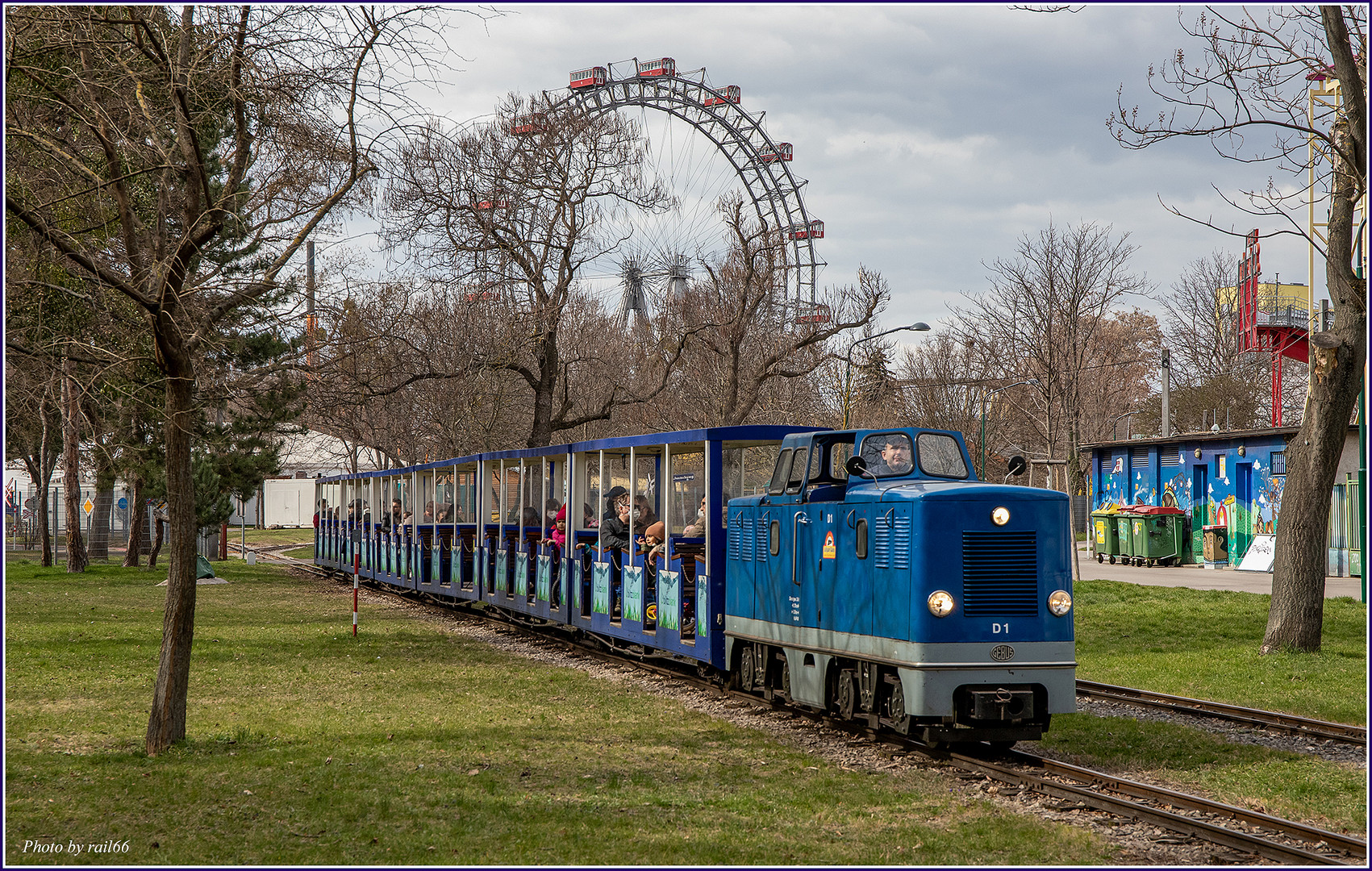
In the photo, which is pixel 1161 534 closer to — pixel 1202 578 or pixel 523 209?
pixel 1202 578

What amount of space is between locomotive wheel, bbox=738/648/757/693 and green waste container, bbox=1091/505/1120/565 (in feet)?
95.3

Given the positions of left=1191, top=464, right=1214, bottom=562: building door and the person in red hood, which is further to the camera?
left=1191, top=464, right=1214, bottom=562: building door

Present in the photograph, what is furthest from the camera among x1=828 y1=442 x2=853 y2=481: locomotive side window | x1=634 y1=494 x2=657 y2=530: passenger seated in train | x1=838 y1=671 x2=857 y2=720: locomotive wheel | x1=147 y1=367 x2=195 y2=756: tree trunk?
x1=634 y1=494 x2=657 y2=530: passenger seated in train

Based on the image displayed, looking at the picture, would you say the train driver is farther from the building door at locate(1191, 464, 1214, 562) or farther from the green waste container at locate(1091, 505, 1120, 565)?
the green waste container at locate(1091, 505, 1120, 565)

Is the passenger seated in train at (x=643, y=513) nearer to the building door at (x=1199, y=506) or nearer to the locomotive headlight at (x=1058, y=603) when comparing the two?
the locomotive headlight at (x=1058, y=603)

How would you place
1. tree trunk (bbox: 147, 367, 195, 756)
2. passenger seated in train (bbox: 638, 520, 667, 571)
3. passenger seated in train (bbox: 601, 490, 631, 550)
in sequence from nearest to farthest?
1. tree trunk (bbox: 147, 367, 195, 756)
2. passenger seated in train (bbox: 638, 520, 667, 571)
3. passenger seated in train (bbox: 601, 490, 631, 550)

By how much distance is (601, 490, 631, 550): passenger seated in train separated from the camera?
631 inches

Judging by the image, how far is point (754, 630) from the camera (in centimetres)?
1260

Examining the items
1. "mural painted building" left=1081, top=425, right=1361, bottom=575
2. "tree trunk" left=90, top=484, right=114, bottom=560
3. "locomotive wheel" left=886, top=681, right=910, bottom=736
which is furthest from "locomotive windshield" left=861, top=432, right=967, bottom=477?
"tree trunk" left=90, top=484, right=114, bottom=560

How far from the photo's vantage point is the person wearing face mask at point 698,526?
14.1 m

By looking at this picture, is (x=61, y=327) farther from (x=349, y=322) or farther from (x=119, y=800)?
(x=119, y=800)

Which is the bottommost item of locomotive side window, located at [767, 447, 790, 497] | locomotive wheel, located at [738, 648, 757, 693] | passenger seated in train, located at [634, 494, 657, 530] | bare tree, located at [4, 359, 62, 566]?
locomotive wheel, located at [738, 648, 757, 693]

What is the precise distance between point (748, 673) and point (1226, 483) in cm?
2727

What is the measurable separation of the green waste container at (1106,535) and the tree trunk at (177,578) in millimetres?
34302
